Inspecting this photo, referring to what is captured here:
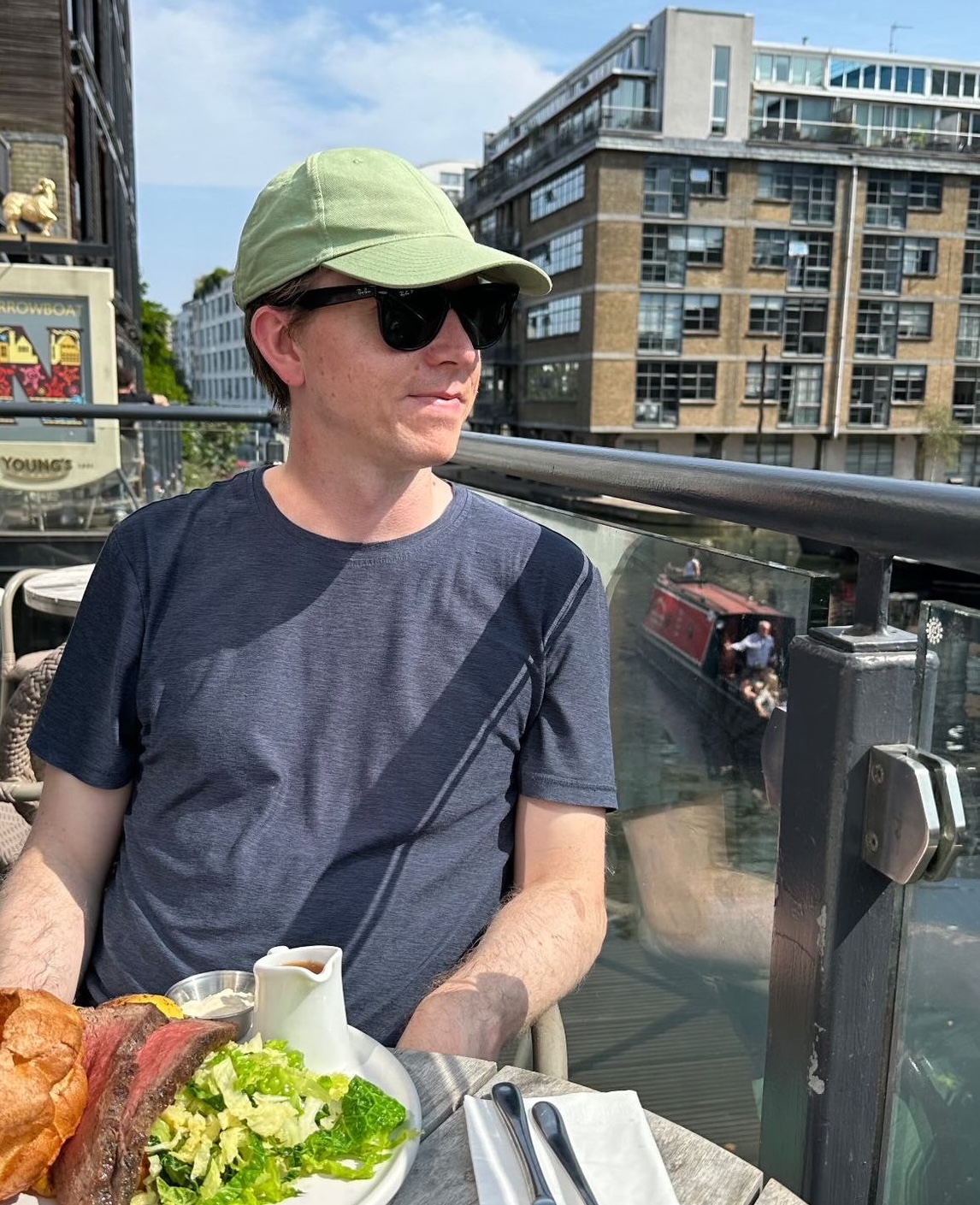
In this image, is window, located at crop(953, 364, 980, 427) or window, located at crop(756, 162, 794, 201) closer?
window, located at crop(756, 162, 794, 201)

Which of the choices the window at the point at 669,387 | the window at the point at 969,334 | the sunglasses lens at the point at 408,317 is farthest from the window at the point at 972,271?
the sunglasses lens at the point at 408,317

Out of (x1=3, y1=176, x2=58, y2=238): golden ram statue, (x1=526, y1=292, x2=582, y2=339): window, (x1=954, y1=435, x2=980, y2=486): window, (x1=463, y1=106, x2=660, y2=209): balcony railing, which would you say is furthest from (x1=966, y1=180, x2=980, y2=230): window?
(x1=3, y1=176, x2=58, y2=238): golden ram statue

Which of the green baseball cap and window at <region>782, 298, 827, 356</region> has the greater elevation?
window at <region>782, 298, 827, 356</region>

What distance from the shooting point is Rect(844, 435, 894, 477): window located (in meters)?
59.8

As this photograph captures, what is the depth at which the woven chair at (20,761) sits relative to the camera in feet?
9.00

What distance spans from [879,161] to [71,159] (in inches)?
1922

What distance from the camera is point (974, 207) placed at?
58.4 metres

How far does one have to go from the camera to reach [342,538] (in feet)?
5.87

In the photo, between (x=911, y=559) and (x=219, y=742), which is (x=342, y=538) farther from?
(x=911, y=559)

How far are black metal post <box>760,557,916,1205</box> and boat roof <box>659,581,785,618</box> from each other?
331mm

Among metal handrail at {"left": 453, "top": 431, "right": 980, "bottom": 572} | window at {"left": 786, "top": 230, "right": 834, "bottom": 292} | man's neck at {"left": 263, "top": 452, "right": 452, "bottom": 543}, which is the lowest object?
man's neck at {"left": 263, "top": 452, "right": 452, "bottom": 543}

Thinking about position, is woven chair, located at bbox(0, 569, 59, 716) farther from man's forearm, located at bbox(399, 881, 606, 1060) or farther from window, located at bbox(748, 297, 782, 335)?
window, located at bbox(748, 297, 782, 335)

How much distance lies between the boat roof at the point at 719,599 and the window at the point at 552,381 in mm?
56271

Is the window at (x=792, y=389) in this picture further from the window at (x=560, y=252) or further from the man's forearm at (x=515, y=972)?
the man's forearm at (x=515, y=972)
